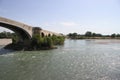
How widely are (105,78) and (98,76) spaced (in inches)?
30.8

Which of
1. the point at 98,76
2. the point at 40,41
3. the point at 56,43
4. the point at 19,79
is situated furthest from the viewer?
the point at 56,43

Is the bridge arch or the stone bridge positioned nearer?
the bridge arch

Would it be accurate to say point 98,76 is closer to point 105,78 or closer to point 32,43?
point 105,78

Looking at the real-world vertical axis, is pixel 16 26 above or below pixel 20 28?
above

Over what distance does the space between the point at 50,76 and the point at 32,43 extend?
2634cm

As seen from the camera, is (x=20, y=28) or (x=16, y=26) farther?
(x=20, y=28)

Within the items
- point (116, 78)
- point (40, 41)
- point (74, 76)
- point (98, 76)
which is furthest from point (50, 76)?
point (40, 41)

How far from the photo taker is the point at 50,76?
1398 cm

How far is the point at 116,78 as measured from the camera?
43.0 ft

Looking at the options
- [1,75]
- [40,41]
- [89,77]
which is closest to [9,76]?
[1,75]

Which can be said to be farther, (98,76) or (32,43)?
(32,43)

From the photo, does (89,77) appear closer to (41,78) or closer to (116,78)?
(116,78)

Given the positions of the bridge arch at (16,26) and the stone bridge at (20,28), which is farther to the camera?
the stone bridge at (20,28)

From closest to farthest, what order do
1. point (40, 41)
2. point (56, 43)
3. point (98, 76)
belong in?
point (98, 76) → point (40, 41) → point (56, 43)
